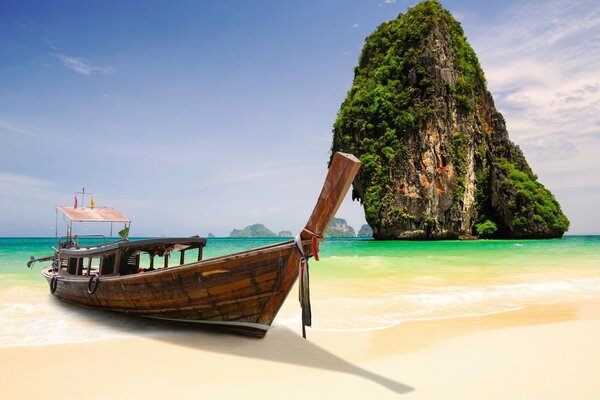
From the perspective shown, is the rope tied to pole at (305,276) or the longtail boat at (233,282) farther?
the rope tied to pole at (305,276)

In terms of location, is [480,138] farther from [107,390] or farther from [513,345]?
[107,390]

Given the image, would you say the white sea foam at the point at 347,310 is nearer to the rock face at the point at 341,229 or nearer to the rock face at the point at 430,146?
the rock face at the point at 430,146

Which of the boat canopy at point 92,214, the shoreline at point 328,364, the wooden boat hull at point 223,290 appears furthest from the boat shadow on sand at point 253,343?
the boat canopy at point 92,214

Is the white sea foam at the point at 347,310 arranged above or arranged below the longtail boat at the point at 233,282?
below

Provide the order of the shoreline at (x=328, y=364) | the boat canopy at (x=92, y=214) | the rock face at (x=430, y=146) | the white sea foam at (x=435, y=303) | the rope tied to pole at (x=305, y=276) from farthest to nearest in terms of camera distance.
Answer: the rock face at (x=430, y=146)
the boat canopy at (x=92, y=214)
the white sea foam at (x=435, y=303)
the rope tied to pole at (x=305, y=276)
the shoreline at (x=328, y=364)

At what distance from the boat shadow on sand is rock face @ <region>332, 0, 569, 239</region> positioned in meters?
35.3

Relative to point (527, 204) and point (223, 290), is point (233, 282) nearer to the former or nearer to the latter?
point (223, 290)

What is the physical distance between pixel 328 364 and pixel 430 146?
126ft

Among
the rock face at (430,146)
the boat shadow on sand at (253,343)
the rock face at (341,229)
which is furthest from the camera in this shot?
the rock face at (341,229)

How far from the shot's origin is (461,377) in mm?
4633

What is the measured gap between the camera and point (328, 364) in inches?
203

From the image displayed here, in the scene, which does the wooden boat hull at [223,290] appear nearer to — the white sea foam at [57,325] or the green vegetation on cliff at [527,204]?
the white sea foam at [57,325]

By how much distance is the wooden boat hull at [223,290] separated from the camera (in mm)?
5699

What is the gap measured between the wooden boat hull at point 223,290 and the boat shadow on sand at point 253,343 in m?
0.21
